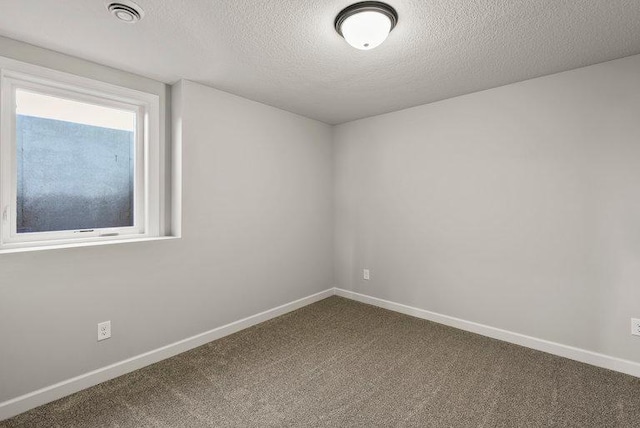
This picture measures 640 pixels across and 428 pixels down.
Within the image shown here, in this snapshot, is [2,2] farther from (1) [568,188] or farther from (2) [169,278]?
(1) [568,188]

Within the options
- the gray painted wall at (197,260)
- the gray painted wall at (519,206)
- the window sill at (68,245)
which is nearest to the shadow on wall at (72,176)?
the window sill at (68,245)

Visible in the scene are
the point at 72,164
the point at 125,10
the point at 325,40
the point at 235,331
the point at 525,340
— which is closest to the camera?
the point at 125,10

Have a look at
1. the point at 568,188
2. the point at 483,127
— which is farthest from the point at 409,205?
the point at 568,188

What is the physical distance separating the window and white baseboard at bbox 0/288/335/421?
3.12 feet

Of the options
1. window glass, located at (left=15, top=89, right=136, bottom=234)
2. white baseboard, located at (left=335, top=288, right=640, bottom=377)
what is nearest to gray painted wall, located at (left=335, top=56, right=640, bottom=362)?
white baseboard, located at (left=335, top=288, right=640, bottom=377)

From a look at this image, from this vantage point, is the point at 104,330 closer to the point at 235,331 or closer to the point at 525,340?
the point at 235,331

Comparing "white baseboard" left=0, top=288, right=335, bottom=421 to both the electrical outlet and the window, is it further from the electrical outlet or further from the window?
the window

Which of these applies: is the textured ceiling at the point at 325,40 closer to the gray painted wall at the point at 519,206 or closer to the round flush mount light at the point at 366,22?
the round flush mount light at the point at 366,22

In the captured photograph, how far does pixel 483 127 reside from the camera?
2900 mm

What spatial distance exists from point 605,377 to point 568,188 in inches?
55.7

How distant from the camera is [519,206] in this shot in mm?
2715

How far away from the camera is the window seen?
2039 millimetres

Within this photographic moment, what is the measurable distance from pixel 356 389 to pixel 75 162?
2.65m

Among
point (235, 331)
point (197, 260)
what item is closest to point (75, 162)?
point (197, 260)
